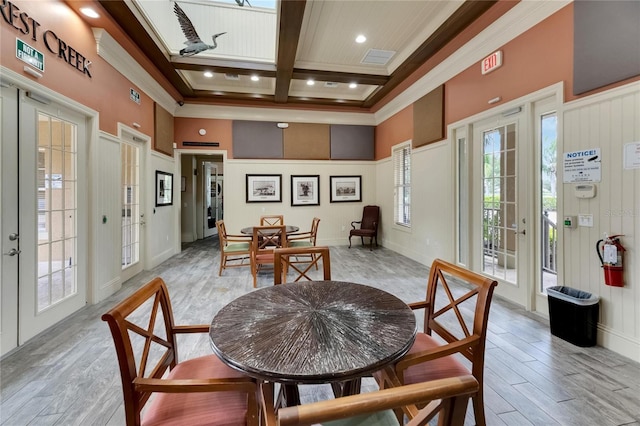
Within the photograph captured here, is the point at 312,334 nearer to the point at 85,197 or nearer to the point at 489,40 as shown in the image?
the point at 85,197

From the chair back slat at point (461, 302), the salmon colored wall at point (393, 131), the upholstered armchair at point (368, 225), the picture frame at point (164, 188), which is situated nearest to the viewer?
the chair back slat at point (461, 302)

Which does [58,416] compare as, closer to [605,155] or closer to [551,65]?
[605,155]

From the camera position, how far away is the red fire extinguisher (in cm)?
229

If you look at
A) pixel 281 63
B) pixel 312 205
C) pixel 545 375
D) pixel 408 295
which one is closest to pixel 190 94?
pixel 281 63

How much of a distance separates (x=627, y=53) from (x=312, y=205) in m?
5.79

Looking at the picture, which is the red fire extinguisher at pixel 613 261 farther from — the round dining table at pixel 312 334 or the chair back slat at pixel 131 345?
the chair back slat at pixel 131 345

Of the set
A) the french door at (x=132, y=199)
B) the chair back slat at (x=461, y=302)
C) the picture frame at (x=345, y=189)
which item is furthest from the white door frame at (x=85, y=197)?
the picture frame at (x=345, y=189)

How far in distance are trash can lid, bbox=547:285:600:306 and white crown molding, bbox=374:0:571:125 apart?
107 inches

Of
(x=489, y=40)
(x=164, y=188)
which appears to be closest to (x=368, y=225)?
(x=489, y=40)

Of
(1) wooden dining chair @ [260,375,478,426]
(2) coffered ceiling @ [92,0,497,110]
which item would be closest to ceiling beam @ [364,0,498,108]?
(2) coffered ceiling @ [92,0,497,110]

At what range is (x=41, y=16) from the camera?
2.64m

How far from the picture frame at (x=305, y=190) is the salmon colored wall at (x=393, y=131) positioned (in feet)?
5.88

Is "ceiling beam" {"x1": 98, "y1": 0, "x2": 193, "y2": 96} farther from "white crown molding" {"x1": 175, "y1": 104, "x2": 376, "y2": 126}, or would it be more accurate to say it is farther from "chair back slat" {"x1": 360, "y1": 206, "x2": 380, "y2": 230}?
"chair back slat" {"x1": 360, "y1": 206, "x2": 380, "y2": 230}

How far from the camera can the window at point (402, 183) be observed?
20.0ft
